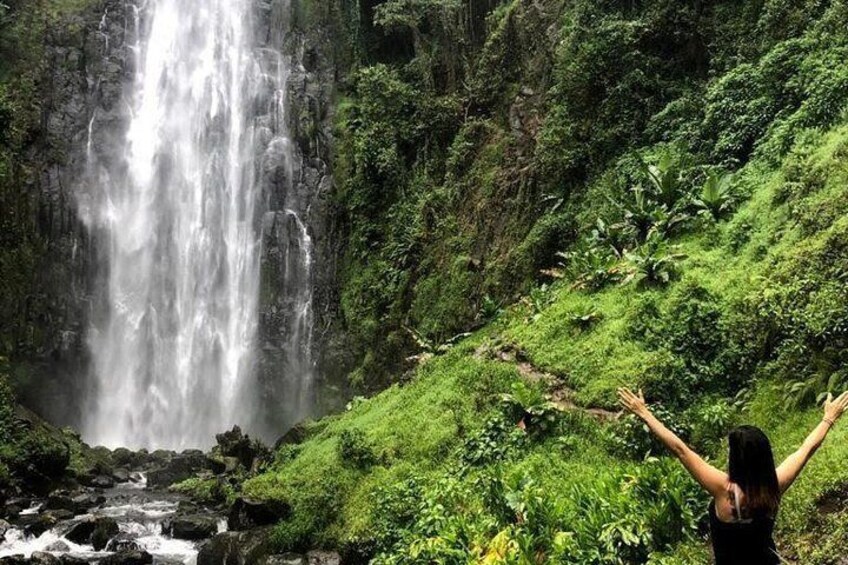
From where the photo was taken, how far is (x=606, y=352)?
10.0m

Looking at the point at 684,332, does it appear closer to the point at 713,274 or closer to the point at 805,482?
the point at 713,274

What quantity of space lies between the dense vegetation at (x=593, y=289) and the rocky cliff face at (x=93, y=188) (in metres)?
3.27

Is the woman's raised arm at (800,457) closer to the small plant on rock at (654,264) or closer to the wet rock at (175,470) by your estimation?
the small plant on rock at (654,264)

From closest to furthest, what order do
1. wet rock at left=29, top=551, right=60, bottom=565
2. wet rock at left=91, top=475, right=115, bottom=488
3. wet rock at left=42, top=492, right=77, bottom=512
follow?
wet rock at left=29, top=551, right=60, bottom=565 < wet rock at left=42, top=492, right=77, bottom=512 < wet rock at left=91, top=475, right=115, bottom=488

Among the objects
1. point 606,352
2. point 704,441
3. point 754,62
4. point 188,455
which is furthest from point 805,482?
point 188,455

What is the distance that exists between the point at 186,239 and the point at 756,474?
1015 inches

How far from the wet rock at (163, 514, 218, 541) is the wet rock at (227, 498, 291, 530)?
5.09 feet

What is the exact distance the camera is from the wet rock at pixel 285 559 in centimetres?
929

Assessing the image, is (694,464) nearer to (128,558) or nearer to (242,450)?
(128,558)

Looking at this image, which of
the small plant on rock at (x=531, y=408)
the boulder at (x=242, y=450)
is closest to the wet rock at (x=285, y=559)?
the small plant on rock at (x=531, y=408)

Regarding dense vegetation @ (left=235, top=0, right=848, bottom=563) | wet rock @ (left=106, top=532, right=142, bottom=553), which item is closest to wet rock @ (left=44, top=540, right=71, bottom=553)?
wet rock @ (left=106, top=532, right=142, bottom=553)

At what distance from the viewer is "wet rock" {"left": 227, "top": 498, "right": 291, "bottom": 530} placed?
34.6ft

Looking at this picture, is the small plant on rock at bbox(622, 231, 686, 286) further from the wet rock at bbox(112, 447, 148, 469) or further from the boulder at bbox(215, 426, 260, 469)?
the wet rock at bbox(112, 447, 148, 469)

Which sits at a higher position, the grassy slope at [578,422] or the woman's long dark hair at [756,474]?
the grassy slope at [578,422]
